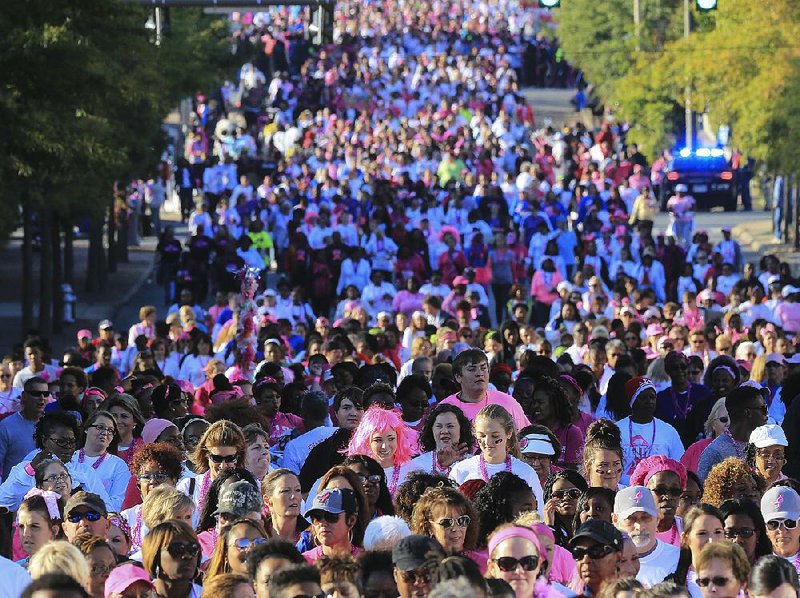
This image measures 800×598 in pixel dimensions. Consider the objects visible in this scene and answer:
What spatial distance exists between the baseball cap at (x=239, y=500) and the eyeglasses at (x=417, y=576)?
5.58 feet

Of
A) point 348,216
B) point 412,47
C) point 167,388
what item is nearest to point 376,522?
point 167,388

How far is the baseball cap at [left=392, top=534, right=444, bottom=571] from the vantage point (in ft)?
30.7

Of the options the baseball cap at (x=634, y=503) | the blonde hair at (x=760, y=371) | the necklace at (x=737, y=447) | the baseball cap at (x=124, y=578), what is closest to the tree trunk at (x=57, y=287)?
the blonde hair at (x=760, y=371)

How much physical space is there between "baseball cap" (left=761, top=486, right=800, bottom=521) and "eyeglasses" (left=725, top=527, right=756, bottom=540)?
5.2 inches

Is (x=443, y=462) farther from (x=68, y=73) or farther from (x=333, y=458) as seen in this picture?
(x=68, y=73)

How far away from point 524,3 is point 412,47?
12465 millimetres

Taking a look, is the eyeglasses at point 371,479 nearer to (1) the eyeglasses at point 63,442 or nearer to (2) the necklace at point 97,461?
(2) the necklace at point 97,461

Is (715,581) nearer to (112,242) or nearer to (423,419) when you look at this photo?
(423,419)

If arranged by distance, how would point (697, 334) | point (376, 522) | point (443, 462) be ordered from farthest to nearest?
1. point (697, 334)
2. point (443, 462)
3. point (376, 522)

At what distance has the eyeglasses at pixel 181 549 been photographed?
10.0m

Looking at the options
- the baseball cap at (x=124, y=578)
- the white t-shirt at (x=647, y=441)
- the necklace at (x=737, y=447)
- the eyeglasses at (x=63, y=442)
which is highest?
the baseball cap at (x=124, y=578)

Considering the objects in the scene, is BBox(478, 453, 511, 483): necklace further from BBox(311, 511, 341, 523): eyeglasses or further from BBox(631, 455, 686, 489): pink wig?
BBox(311, 511, 341, 523): eyeglasses

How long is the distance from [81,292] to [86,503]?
2634 cm

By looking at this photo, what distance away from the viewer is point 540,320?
2917 cm
